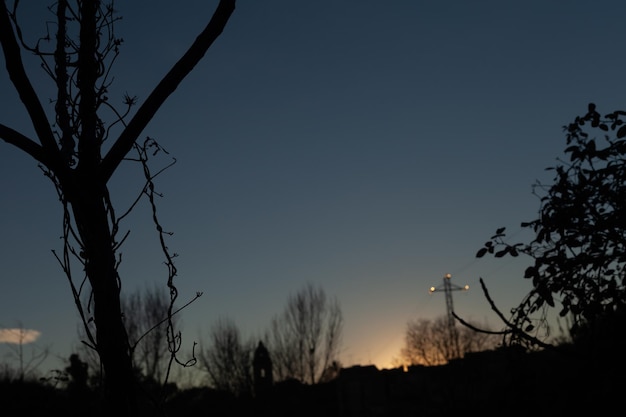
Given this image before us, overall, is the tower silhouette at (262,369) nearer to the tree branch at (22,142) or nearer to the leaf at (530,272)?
the leaf at (530,272)

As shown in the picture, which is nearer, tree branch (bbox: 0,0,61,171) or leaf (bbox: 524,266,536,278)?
tree branch (bbox: 0,0,61,171)

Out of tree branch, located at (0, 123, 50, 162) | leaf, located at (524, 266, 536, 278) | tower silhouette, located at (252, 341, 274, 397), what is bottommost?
leaf, located at (524, 266, 536, 278)

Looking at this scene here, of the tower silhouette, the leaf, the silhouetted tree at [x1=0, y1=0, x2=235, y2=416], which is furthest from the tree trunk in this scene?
the tower silhouette

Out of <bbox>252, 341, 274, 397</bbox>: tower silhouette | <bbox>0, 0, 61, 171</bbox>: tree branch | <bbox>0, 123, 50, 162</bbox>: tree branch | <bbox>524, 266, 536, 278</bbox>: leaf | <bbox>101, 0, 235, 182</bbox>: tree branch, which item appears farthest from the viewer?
<bbox>252, 341, 274, 397</bbox>: tower silhouette

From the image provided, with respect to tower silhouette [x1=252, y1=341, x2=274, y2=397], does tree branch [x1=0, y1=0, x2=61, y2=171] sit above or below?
below

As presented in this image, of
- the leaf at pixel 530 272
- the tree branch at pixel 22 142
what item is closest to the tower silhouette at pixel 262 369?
the leaf at pixel 530 272

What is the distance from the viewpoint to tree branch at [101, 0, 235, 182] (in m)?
1.76

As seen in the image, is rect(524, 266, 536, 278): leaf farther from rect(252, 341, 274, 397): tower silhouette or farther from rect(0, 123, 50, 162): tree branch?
rect(252, 341, 274, 397): tower silhouette

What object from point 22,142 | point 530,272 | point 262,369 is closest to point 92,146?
point 22,142

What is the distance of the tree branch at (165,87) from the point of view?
1.76 m

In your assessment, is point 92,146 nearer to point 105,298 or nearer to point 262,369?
point 105,298

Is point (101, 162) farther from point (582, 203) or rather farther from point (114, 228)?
point (582, 203)

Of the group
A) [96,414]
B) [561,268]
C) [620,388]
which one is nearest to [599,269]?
[561,268]

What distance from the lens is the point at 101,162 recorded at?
1.79 metres
